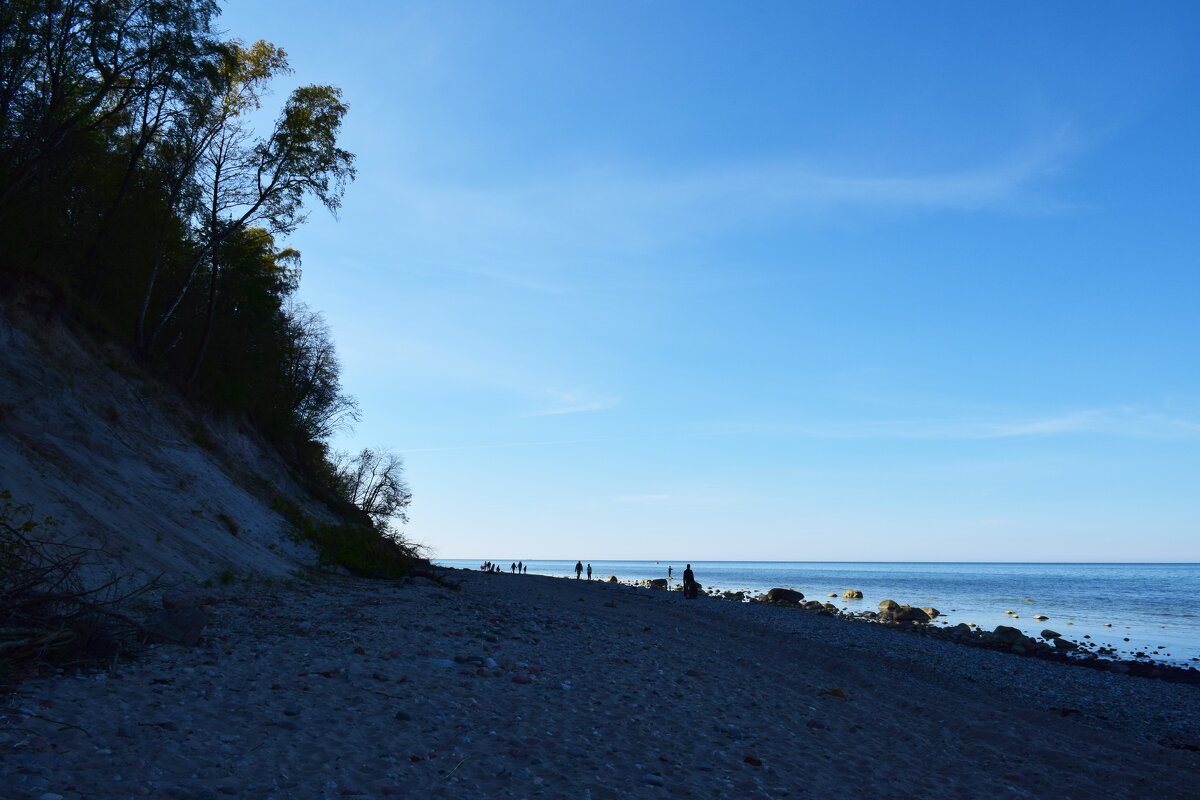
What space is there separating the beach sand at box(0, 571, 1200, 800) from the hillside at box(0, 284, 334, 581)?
1907 mm

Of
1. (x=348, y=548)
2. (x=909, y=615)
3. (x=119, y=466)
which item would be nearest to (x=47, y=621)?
(x=119, y=466)

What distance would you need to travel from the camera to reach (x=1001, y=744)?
11250 millimetres

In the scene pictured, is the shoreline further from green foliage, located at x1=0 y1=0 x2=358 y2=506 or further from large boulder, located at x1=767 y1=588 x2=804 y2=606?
green foliage, located at x1=0 y1=0 x2=358 y2=506

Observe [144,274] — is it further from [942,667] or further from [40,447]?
[942,667]

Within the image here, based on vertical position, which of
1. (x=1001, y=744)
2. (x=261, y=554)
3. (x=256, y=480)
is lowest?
(x=1001, y=744)

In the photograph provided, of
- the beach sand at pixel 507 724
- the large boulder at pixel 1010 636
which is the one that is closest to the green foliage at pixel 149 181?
the beach sand at pixel 507 724

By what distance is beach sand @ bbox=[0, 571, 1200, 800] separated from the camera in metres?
5.76

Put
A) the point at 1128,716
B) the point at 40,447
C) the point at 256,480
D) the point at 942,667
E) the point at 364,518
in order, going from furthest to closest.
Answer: the point at 364,518 → the point at 256,480 → the point at 942,667 → the point at 1128,716 → the point at 40,447

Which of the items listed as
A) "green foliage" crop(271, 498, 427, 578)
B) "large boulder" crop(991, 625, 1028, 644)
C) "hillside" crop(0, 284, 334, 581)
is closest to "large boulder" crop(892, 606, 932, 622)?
"large boulder" crop(991, 625, 1028, 644)

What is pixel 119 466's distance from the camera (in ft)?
53.9

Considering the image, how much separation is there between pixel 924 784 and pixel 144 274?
Result: 78.9ft

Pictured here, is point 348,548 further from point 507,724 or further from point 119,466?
point 507,724

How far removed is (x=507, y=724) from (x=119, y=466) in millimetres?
13038

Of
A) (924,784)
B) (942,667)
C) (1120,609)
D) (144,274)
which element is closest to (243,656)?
(924,784)
